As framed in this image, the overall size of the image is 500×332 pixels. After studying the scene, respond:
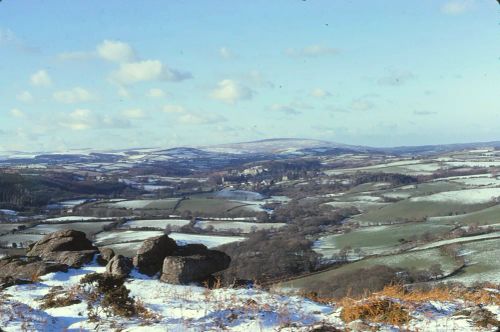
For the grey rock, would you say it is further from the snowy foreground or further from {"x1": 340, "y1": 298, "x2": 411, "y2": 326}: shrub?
{"x1": 340, "y1": 298, "x2": 411, "y2": 326}: shrub

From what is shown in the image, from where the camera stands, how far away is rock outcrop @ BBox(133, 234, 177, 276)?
17.1 meters

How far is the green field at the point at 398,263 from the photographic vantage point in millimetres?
51503

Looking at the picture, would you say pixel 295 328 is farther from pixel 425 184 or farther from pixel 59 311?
pixel 425 184

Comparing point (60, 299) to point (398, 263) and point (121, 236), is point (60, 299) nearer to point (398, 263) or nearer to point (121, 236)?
point (398, 263)

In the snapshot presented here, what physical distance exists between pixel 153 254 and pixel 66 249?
15.6ft

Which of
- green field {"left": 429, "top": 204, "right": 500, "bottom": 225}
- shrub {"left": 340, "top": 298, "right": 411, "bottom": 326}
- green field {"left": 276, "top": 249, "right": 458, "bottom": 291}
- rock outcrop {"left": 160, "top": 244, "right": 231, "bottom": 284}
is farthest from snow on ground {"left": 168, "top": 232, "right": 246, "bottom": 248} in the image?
shrub {"left": 340, "top": 298, "right": 411, "bottom": 326}

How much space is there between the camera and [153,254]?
17.4m

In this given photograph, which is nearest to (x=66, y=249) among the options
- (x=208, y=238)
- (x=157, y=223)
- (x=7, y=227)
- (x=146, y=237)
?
(x=146, y=237)

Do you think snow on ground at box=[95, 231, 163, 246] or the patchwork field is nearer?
snow on ground at box=[95, 231, 163, 246]

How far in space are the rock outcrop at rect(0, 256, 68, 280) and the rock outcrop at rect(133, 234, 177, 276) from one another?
2.59 metres

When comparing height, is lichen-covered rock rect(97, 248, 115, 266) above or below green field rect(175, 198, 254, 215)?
above

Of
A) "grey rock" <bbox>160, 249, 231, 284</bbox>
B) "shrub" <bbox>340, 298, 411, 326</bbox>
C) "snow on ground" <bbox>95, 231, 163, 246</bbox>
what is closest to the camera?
"shrub" <bbox>340, 298, 411, 326</bbox>

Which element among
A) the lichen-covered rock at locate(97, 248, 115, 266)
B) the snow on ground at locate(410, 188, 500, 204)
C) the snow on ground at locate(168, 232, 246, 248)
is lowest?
the snow on ground at locate(168, 232, 246, 248)

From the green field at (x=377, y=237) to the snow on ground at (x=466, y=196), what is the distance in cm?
2425
